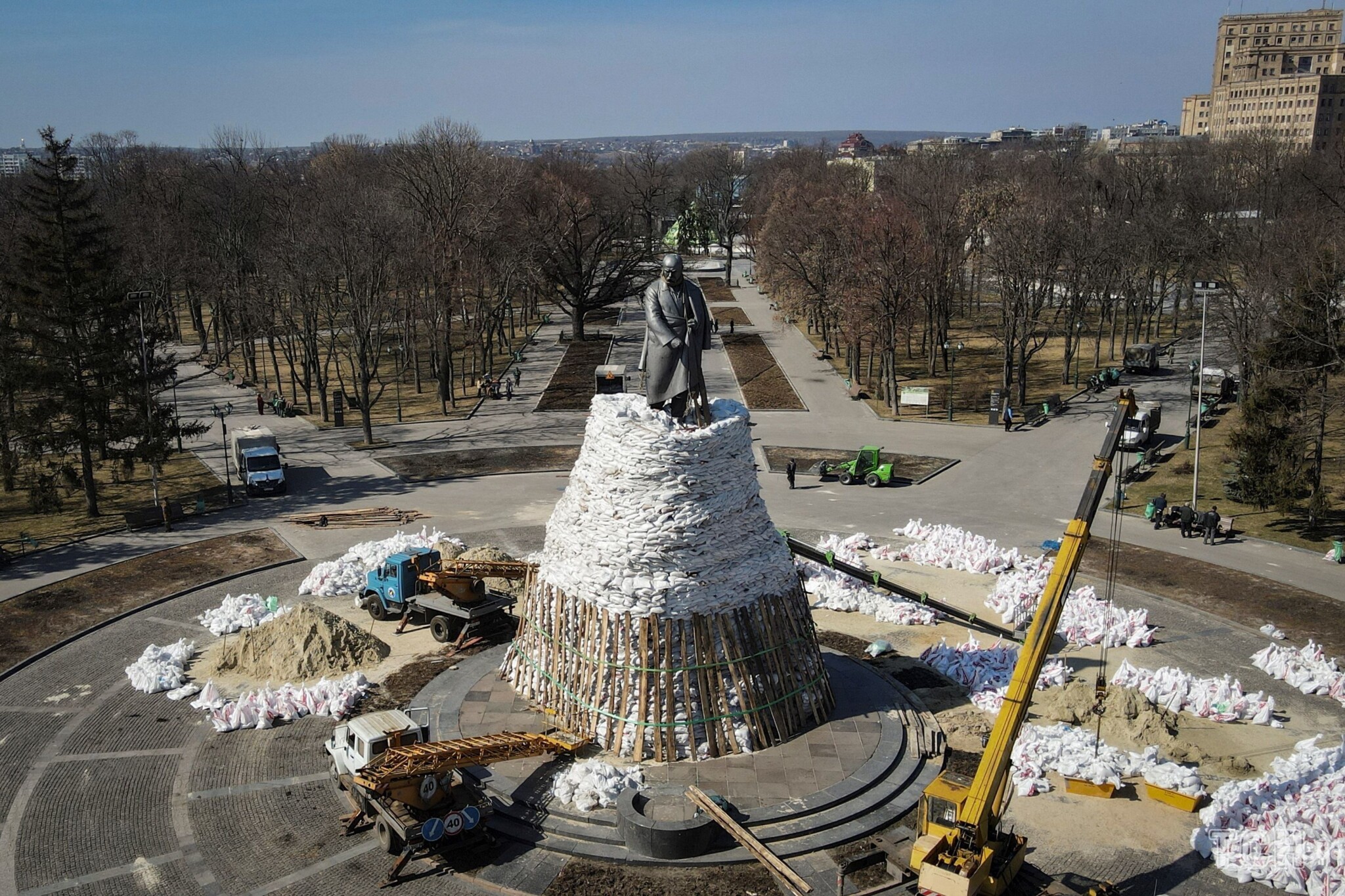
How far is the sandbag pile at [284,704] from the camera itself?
23125 millimetres

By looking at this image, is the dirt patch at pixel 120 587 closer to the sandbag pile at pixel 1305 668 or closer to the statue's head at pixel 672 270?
the statue's head at pixel 672 270

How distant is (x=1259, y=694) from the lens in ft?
77.4

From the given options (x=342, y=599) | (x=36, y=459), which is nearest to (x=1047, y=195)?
(x=342, y=599)

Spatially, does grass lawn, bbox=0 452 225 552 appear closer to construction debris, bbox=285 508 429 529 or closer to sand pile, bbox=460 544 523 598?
construction debris, bbox=285 508 429 529

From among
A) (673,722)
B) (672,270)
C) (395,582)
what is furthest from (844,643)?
(395,582)

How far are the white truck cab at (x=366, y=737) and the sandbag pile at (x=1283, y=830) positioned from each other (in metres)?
14.3

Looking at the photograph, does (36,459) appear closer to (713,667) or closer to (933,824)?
(713,667)

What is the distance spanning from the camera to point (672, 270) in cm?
2072

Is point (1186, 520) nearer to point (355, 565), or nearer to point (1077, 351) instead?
point (355, 565)

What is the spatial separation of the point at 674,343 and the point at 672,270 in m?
1.41

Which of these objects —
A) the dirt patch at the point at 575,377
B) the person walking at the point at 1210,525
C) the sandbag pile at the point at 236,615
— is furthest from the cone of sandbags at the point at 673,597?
the dirt patch at the point at 575,377

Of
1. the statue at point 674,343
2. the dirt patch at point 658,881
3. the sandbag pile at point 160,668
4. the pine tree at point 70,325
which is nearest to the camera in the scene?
the dirt patch at point 658,881

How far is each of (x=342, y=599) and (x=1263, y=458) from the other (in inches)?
1203

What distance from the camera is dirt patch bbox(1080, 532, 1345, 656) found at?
2823 centimetres
